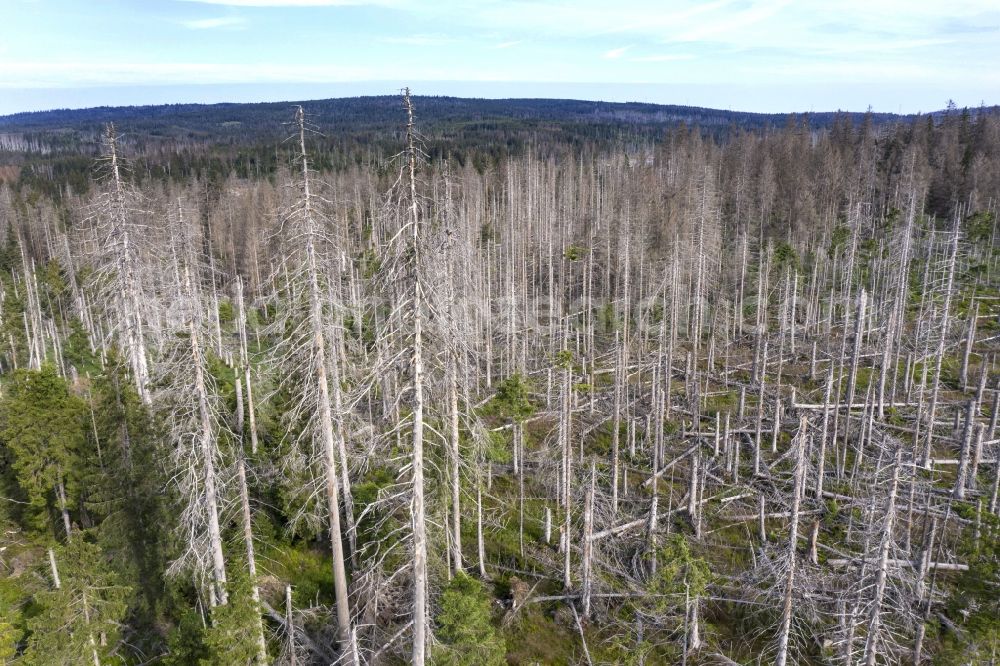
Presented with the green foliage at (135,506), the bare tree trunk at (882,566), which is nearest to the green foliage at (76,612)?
the green foliage at (135,506)

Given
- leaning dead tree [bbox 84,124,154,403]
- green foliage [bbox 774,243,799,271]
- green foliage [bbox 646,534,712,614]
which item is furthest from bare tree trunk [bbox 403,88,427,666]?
green foliage [bbox 774,243,799,271]

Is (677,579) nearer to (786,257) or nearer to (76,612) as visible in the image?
(76,612)

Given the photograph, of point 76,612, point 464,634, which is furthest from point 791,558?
point 76,612

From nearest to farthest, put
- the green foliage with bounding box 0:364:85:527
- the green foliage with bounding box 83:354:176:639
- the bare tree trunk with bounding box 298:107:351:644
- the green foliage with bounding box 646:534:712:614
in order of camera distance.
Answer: the bare tree trunk with bounding box 298:107:351:644 → the green foliage with bounding box 646:534:712:614 → the green foliage with bounding box 83:354:176:639 → the green foliage with bounding box 0:364:85:527

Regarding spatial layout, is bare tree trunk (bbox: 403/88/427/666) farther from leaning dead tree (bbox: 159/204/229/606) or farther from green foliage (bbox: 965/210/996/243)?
green foliage (bbox: 965/210/996/243)

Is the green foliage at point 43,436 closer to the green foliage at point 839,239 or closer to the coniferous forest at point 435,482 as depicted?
the coniferous forest at point 435,482

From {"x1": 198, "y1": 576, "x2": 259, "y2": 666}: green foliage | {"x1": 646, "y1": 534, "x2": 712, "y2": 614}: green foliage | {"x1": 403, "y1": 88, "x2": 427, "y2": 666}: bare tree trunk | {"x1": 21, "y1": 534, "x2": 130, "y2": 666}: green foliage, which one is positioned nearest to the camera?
{"x1": 403, "y1": 88, "x2": 427, "y2": 666}: bare tree trunk
